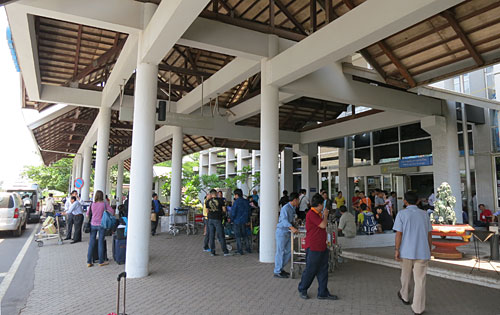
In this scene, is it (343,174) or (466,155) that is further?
(343,174)

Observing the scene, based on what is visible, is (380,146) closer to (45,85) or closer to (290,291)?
(290,291)

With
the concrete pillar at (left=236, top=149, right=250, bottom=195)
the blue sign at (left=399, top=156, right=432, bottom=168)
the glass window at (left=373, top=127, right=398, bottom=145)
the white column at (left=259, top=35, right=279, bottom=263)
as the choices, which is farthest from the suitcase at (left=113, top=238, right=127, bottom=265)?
the concrete pillar at (left=236, top=149, right=250, bottom=195)

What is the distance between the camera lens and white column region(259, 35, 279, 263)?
7750 millimetres

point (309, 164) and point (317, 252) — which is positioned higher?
point (309, 164)

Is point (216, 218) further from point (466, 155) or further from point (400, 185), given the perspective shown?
point (400, 185)

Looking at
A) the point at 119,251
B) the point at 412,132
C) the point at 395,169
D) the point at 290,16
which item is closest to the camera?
the point at 119,251

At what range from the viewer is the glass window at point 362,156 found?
1780cm

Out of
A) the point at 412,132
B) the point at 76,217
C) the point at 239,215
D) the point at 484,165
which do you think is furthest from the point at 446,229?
the point at 76,217

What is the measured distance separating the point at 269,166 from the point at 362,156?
11.5m

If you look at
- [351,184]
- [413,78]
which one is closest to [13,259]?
[413,78]

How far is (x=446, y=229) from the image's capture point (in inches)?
308

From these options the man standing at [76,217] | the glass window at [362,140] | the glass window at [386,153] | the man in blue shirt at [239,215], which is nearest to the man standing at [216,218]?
the man in blue shirt at [239,215]

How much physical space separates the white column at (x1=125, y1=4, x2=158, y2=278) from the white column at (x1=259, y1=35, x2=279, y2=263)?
256 cm

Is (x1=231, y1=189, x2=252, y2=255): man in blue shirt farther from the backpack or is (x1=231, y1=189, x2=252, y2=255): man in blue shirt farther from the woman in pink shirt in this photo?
the backpack
